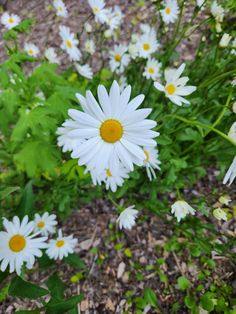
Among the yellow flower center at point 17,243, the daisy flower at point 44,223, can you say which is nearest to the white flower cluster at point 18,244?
the yellow flower center at point 17,243

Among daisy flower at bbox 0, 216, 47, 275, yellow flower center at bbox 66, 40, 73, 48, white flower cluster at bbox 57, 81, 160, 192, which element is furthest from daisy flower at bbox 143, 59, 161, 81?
daisy flower at bbox 0, 216, 47, 275

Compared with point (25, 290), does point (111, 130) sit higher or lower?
higher

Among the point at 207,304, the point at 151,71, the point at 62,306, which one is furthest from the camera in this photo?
the point at 151,71

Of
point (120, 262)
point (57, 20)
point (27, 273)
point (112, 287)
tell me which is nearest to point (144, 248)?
point (120, 262)

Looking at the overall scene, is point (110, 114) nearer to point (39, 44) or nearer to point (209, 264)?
point (209, 264)

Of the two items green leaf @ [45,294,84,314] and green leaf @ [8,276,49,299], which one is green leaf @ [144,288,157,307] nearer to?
→ green leaf @ [45,294,84,314]

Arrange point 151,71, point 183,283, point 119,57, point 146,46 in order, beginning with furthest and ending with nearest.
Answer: point 119,57 < point 146,46 < point 151,71 < point 183,283

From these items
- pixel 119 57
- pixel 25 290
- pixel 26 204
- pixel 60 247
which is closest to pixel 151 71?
pixel 119 57

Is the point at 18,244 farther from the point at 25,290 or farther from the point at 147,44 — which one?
the point at 147,44
